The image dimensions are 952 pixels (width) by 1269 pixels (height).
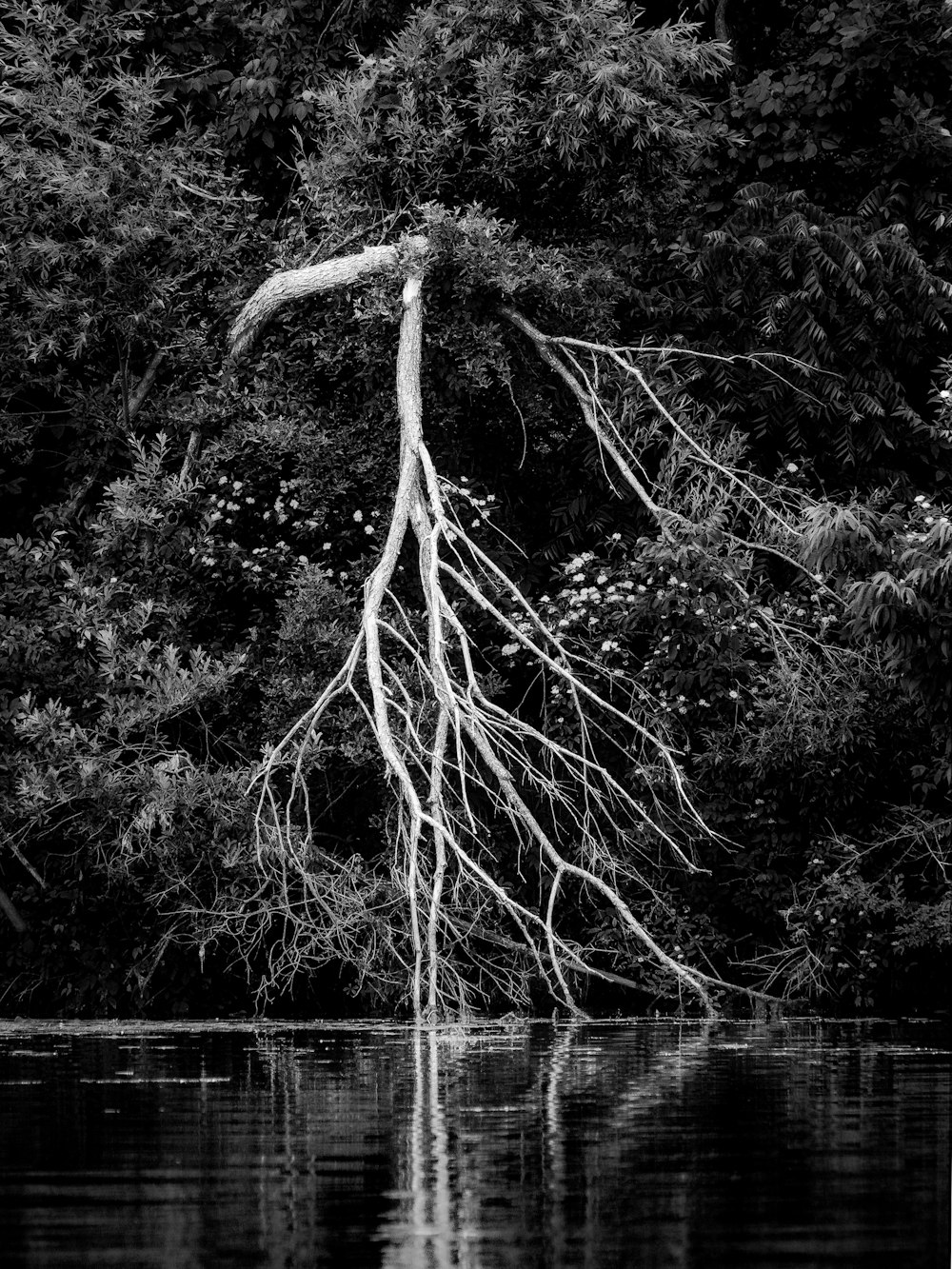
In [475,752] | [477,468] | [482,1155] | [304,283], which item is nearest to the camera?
[482,1155]

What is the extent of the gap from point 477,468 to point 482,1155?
948cm

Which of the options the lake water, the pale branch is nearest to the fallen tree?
the pale branch

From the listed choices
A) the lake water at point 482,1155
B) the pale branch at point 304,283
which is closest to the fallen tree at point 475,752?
the pale branch at point 304,283

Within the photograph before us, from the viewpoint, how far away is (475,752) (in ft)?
46.5

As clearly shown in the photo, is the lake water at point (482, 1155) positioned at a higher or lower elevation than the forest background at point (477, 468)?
lower

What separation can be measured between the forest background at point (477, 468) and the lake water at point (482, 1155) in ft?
9.32

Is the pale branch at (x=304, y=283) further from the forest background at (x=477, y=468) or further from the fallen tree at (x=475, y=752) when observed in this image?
the forest background at (x=477, y=468)

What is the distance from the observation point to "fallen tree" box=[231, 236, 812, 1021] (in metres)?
12.0

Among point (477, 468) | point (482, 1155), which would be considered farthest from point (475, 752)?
point (482, 1155)

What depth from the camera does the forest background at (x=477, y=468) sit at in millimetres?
13125

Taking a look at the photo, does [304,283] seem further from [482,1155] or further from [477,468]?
[482,1155]

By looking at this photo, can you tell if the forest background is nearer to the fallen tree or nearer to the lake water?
the fallen tree

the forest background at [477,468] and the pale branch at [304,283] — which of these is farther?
the pale branch at [304,283]

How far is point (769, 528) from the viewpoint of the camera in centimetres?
1401
